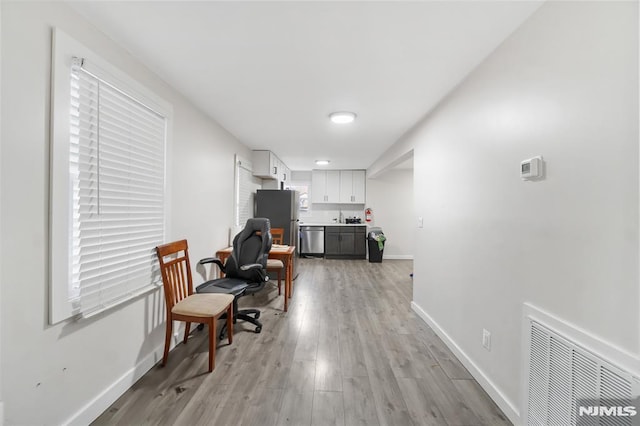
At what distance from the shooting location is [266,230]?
3.05 m

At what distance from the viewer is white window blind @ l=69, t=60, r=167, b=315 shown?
1464mm

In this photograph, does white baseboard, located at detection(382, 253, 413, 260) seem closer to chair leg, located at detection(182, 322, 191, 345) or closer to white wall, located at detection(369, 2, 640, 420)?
white wall, located at detection(369, 2, 640, 420)

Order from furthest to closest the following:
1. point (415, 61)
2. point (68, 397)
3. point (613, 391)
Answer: point (415, 61)
point (68, 397)
point (613, 391)

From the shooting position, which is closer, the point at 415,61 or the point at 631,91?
the point at 631,91

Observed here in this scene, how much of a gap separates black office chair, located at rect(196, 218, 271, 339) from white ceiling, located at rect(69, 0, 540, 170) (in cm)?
143

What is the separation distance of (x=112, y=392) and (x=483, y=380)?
2567mm

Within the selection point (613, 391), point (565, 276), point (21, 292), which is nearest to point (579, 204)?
point (565, 276)

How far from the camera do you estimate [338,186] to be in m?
7.16

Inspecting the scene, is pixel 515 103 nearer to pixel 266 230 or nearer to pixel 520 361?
pixel 520 361

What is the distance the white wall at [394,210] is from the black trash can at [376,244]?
21.8 inches

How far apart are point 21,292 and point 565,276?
8.52 feet

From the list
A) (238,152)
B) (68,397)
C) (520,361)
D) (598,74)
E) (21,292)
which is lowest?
(68,397)

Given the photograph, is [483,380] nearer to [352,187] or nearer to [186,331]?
[186,331]

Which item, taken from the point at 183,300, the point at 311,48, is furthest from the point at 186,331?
the point at 311,48
